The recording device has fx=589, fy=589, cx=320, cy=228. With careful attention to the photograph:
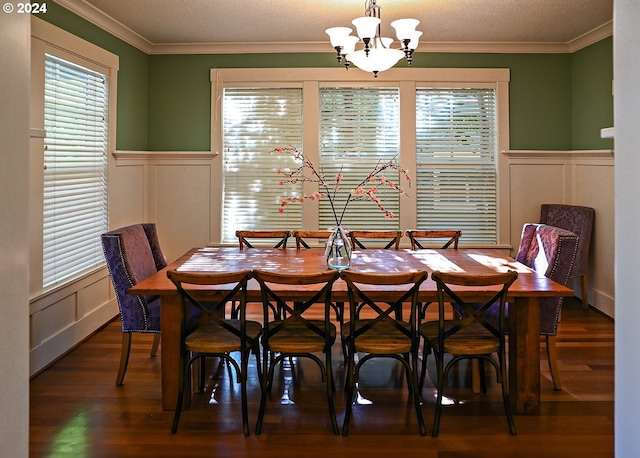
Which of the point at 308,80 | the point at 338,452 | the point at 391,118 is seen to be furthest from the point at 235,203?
the point at 338,452

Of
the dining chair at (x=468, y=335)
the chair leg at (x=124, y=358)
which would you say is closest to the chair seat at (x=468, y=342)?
the dining chair at (x=468, y=335)

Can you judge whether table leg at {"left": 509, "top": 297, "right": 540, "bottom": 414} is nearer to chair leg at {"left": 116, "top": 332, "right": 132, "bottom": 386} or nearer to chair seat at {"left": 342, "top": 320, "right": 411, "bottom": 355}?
chair seat at {"left": 342, "top": 320, "right": 411, "bottom": 355}

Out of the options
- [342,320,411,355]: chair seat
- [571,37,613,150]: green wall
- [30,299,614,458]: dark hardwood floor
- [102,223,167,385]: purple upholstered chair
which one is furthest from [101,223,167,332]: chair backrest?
[571,37,613,150]: green wall

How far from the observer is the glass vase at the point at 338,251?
3.59 m

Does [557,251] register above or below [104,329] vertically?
above

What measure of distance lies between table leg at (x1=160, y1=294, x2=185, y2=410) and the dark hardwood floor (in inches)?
6.5

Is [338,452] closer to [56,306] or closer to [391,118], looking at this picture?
[56,306]

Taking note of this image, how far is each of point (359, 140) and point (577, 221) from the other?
2228mm

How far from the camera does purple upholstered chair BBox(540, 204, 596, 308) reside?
5.33m

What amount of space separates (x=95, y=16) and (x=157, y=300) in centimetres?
242

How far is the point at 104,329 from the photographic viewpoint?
494cm

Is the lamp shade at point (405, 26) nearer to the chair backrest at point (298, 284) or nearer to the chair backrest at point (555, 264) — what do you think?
the chair backrest at point (555, 264)

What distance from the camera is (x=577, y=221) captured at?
552cm

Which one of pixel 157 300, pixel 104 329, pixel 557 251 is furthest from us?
pixel 104 329
